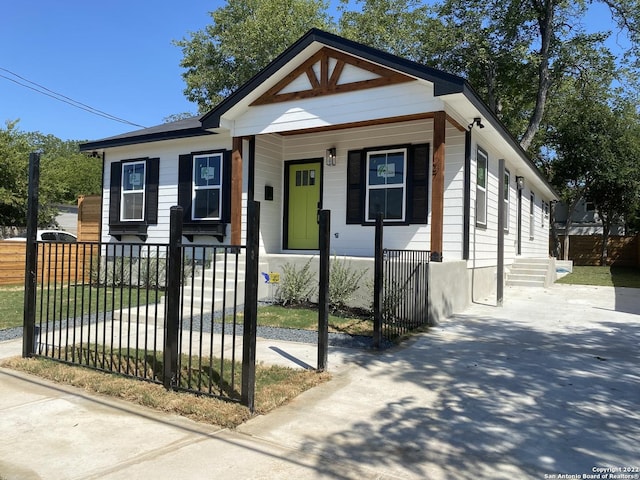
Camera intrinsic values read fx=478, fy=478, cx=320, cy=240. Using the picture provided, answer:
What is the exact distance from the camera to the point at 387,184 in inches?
373

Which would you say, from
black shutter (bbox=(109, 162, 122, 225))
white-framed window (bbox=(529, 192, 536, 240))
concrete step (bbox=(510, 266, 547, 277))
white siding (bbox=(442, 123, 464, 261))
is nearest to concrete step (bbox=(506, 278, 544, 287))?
concrete step (bbox=(510, 266, 547, 277))

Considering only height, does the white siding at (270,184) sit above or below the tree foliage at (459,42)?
below

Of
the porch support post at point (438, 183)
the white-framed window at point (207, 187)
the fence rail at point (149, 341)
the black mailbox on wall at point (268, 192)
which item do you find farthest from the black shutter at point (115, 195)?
the porch support post at point (438, 183)

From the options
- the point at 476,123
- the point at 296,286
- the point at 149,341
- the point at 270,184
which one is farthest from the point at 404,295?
the point at 270,184

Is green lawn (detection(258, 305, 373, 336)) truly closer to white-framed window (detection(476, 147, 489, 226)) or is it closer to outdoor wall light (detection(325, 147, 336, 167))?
outdoor wall light (detection(325, 147, 336, 167))

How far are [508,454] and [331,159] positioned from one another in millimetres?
7711

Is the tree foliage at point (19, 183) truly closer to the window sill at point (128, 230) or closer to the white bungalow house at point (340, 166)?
the window sill at point (128, 230)

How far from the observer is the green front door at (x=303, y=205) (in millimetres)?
10492

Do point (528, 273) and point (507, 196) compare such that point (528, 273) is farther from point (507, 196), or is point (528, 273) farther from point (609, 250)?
point (609, 250)

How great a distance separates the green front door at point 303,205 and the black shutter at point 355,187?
84 centimetres

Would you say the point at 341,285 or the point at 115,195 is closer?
the point at 341,285

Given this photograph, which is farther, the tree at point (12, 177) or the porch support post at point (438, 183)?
the tree at point (12, 177)

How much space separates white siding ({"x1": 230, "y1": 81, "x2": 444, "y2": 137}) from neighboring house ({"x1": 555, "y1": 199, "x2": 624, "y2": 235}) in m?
26.8

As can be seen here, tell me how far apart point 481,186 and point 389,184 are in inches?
79.4
